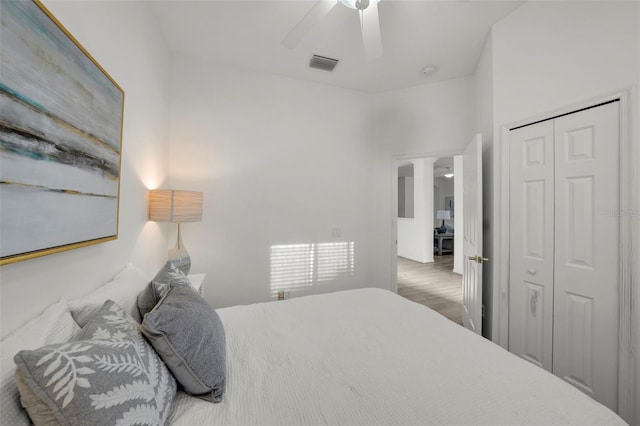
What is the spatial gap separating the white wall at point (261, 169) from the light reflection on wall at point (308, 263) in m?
0.06

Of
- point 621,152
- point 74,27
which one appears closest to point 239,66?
point 74,27

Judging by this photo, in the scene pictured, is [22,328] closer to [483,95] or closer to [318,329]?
[318,329]

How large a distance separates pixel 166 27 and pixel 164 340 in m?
2.64

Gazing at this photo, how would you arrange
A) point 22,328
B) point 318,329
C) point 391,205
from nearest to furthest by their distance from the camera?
point 22,328, point 318,329, point 391,205

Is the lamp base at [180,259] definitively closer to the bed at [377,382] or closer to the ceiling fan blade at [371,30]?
the bed at [377,382]

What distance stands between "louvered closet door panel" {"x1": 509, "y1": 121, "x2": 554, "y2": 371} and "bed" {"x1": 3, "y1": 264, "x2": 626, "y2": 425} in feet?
3.46

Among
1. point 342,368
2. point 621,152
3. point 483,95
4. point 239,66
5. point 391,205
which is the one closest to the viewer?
point 342,368

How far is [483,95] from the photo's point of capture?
2.58 metres

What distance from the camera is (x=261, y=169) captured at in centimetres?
297

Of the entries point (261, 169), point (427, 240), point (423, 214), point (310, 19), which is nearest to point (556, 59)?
point (310, 19)

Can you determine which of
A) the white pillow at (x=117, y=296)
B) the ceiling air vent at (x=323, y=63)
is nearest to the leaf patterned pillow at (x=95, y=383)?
the white pillow at (x=117, y=296)

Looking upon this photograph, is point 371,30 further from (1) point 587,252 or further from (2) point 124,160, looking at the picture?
(1) point 587,252

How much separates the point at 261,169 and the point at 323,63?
1.33 meters

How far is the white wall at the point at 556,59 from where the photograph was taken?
155cm
